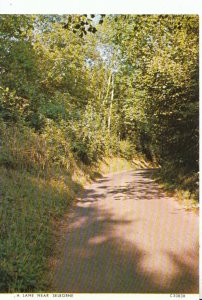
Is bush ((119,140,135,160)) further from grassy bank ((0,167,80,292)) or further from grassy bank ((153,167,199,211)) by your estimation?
grassy bank ((0,167,80,292))

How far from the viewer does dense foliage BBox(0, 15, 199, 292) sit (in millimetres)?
7121

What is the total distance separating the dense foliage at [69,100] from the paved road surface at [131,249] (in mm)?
626

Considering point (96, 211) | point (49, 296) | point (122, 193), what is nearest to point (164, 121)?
point (122, 193)

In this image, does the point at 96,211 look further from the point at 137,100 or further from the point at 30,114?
the point at 137,100

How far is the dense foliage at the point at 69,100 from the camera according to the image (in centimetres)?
712

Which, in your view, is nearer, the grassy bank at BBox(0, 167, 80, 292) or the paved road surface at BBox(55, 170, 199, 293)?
the grassy bank at BBox(0, 167, 80, 292)

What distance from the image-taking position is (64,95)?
12.8m

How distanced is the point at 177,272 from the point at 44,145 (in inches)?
289

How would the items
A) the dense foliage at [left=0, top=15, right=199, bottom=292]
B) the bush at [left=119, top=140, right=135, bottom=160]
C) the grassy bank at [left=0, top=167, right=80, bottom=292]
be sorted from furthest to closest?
the bush at [left=119, top=140, right=135, bottom=160], the dense foliage at [left=0, top=15, right=199, bottom=292], the grassy bank at [left=0, top=167, right=80, bottom=292]

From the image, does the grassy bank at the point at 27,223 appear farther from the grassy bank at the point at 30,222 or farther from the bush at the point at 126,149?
the bush at the point at 126,149

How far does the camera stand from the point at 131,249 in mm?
6234

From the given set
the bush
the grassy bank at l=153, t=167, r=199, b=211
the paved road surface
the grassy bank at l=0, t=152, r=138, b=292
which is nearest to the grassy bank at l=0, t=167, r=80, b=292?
the grassy bank at l=0, t=152, r=138, b=292

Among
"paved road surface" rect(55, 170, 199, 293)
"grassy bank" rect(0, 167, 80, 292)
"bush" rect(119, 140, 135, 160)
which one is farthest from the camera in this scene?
"bush" rect(119, 140, 135, 160)

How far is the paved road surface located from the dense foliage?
63 centimetres
